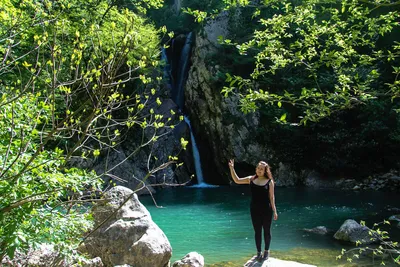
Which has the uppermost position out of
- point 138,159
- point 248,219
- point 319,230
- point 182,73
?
point 182,73

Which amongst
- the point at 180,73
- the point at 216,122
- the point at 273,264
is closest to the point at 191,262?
the point at 273,264

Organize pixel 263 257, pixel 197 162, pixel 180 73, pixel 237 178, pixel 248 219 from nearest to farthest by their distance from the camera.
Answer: pixel 263 257 → pixel 237 178 → pixel 248 219 → pixel 197 162 → pixel 180 73

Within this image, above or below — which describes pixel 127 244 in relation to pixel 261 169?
below

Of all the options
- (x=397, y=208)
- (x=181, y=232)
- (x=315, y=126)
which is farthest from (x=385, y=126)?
(x=181, y=232)

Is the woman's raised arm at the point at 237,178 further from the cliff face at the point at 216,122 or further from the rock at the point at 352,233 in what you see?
the cliff face at the point at 216,122

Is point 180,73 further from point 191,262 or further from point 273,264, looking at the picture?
point 273,264

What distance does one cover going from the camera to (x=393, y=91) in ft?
13.2

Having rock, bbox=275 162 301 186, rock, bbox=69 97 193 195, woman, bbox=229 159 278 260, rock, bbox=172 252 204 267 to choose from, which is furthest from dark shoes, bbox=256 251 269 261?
rock, bbox=275 162 301 186

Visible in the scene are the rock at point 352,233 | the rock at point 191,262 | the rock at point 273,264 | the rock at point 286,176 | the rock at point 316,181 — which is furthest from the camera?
the rock at point 286,176

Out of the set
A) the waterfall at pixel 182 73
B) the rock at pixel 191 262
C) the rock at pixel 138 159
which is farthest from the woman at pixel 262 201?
the waterfall at pixel 182 73

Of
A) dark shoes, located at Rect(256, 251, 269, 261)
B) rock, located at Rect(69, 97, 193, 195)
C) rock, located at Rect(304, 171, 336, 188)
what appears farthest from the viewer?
rock, located at Rect(304, 171, 336, 188)

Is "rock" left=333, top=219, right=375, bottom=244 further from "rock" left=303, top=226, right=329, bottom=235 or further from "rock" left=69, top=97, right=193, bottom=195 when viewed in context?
"rock" left=69, top=97, right=193, bottom=195

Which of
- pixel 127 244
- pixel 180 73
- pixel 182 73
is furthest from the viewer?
pixel 180 73

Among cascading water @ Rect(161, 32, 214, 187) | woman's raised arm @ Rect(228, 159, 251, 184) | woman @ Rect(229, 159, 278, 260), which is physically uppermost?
cascading water @ Rect(161, 32, 214, 187)
